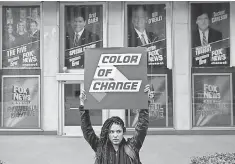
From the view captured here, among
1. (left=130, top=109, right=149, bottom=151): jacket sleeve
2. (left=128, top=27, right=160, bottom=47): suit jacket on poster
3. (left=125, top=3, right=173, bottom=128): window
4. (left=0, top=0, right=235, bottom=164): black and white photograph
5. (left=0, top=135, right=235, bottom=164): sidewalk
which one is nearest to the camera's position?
(left=130, top=109, right=149, bottom=151): jacket sleeve

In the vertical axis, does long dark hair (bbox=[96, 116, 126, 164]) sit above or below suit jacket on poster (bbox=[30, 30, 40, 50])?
below

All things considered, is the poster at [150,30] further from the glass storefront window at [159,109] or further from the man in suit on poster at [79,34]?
the man in suit on poster at [79,34]

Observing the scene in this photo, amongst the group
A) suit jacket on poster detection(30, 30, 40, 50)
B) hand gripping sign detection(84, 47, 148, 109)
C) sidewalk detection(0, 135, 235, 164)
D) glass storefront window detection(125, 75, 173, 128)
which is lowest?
sidewalk detection(0, 135, 235, 164)

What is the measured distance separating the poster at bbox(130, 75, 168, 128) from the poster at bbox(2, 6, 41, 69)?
434cm

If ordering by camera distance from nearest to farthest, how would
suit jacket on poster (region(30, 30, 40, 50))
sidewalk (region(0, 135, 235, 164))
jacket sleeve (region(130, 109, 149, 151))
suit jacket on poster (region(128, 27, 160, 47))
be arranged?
jacket sleeve (region(130, 109, 149, 151)) < sidewalk (region(0, 135, 235, 164)) < suit jacket on poster (region(128, 27, 160, 47)) < suit jacket on poster (region(30, 30, 40, 50))

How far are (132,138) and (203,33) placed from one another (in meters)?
10.6

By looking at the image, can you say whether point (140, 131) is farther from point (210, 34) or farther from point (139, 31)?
point (210, 34)

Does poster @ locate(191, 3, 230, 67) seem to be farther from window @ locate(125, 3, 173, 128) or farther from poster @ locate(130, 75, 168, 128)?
poster @ locate(130, 75, 168, 128)

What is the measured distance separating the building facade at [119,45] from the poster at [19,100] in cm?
4

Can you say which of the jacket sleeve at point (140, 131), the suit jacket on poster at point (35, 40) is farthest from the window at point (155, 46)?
the jacket sleeve at point (140, 131)

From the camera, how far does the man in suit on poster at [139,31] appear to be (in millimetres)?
12938

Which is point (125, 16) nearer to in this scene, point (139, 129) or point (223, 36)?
point (223, 36)

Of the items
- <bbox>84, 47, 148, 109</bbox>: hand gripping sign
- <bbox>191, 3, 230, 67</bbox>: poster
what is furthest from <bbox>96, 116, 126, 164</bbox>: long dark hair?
<bbox>191, 3, 230, 67</bbox>: poster

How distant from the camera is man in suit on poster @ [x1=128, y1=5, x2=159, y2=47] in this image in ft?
42.4
